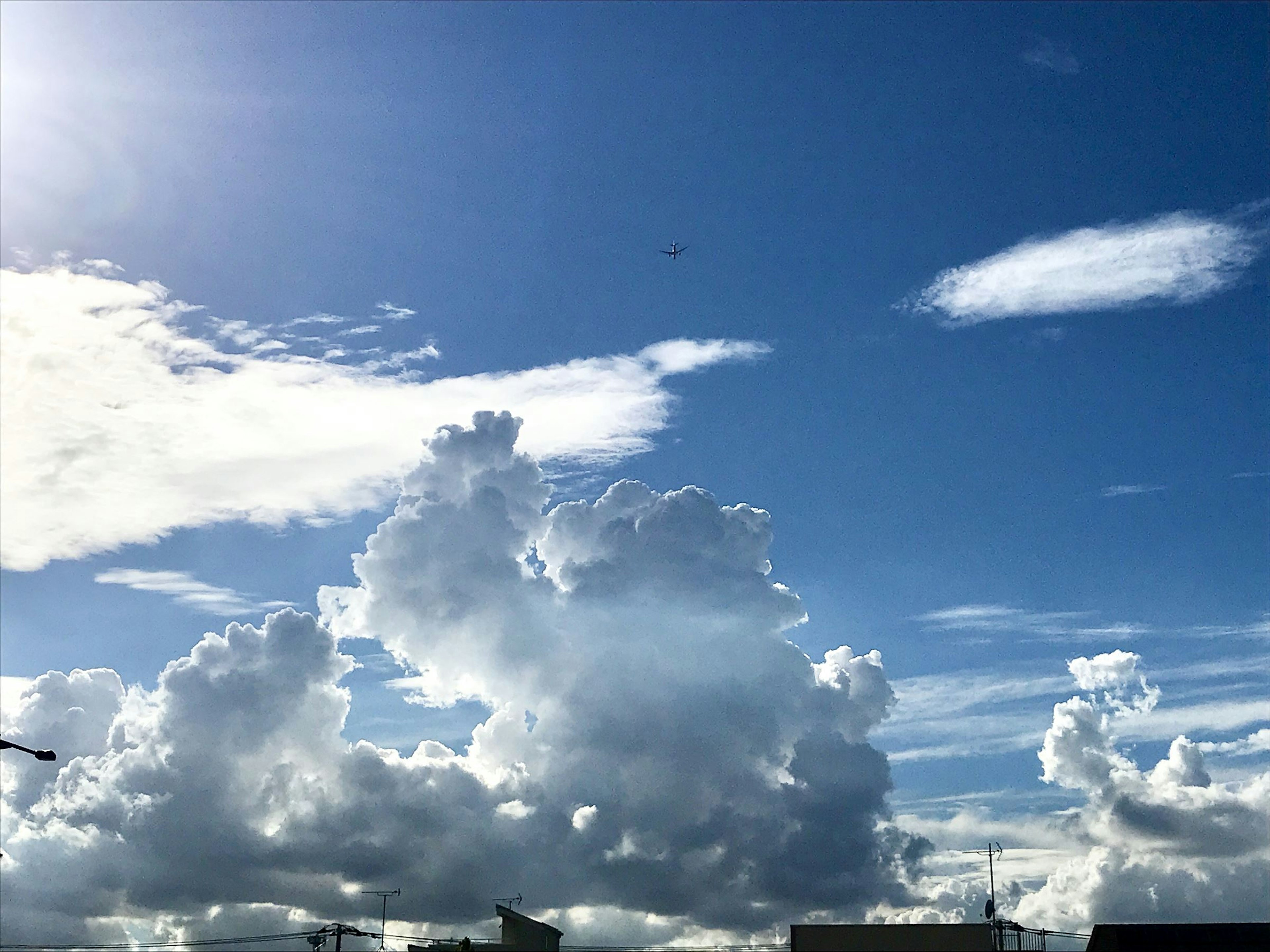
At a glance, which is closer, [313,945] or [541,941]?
[541,941]

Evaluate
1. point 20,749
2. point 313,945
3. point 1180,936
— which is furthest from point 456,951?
point 20,749

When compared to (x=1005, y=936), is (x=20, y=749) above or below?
above

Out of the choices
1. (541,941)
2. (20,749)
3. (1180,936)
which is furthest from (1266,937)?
(20,749)

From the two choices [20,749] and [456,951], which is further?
[456,951]

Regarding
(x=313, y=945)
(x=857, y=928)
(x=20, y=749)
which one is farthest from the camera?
(x=313, y=945)

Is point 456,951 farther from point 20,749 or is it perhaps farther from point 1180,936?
point 20,749

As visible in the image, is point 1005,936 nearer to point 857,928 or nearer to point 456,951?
point 857,928

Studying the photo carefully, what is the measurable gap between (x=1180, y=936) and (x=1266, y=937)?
7055 millimetres

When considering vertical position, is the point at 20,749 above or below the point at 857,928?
above

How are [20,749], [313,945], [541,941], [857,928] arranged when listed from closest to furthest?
[20,749]
[857,928]
[541,941]
[313,945]

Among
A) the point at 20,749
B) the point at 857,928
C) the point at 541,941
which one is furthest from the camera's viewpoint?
the point at 541,941

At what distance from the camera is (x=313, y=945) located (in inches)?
6014

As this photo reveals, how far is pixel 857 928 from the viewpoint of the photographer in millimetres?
98438

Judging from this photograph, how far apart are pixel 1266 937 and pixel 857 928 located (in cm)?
3235
